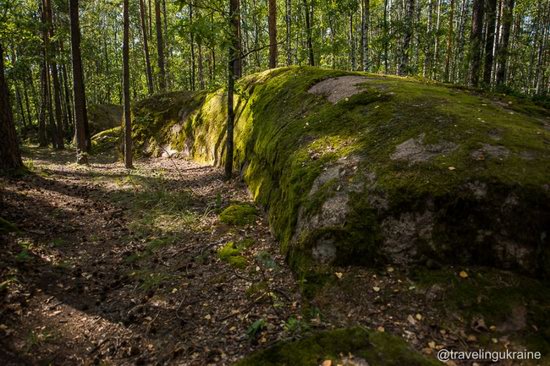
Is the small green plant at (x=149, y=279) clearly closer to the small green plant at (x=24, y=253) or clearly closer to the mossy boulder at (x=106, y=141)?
the small green plant at (x=24, y=253)

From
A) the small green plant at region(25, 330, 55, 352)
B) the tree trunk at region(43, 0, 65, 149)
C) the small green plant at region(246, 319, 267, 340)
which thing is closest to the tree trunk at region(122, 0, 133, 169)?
the tree trunk at region(43, 0, 65, 149)

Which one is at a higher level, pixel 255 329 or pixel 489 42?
pixel 489 42

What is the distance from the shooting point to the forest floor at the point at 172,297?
3.59 meters

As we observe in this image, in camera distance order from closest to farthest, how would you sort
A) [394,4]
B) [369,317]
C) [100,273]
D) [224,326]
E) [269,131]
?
1. [369,317]
2. [224,326]
3. [100,273]
4. [269,131]
5. [394,4]

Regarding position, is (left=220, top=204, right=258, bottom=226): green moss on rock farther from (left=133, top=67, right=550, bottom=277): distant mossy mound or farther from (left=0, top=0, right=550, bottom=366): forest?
(left=133, top=67, right=550, bottom=277): distant mossy mound

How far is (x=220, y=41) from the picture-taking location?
7434 millimetres

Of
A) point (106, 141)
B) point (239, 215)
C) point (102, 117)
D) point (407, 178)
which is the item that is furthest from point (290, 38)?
point (102, 117)

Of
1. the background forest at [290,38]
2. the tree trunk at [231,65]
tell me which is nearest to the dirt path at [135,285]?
the tree trunk at [231,65]

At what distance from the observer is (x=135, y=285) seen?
16.3ft

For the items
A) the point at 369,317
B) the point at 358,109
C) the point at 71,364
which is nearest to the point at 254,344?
the point at 369,317

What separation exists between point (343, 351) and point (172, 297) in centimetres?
242

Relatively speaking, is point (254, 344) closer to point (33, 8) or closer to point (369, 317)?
point (369, 317)

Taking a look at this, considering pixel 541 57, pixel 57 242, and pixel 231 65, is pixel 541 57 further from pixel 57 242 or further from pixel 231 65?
pixel 57 242

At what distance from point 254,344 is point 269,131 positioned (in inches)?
210
